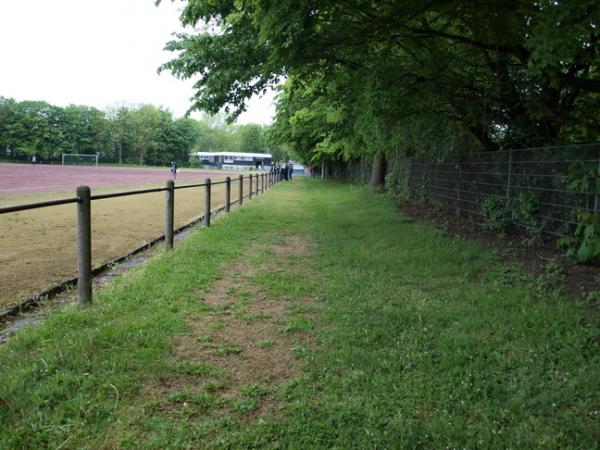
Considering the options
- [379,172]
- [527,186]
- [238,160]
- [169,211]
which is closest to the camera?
[169,211]

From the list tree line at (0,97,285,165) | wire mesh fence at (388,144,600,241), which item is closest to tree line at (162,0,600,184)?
wire mesh fence at (388,144,600,241)

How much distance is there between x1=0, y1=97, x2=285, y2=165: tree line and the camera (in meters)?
81.2

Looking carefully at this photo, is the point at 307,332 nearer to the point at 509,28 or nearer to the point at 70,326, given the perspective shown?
the point at 70,326

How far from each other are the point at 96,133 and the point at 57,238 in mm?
Result: 91803

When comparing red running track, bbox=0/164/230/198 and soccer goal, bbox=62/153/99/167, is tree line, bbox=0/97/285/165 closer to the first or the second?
soccer goal, bbox=62/153/99/167

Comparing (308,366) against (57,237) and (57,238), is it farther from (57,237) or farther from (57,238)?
(57,237)

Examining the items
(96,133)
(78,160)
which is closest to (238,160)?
(78,160)

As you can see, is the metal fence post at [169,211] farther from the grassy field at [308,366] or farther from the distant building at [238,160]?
the distant building at [238,160]

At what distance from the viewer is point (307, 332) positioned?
4375 millimetres

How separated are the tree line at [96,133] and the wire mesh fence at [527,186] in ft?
208

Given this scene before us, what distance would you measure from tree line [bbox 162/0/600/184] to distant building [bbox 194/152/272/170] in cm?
7191

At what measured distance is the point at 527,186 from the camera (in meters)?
7.95

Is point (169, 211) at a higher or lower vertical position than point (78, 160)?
lower

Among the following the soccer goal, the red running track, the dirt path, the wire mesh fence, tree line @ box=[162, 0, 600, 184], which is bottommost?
the dirt path
